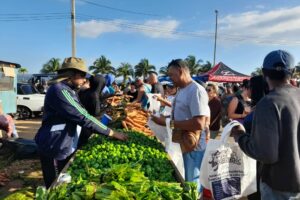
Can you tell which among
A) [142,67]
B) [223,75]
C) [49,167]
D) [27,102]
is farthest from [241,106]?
[142,67]

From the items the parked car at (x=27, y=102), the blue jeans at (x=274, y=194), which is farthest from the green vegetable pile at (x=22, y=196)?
the parked car at (x=27, y=102)

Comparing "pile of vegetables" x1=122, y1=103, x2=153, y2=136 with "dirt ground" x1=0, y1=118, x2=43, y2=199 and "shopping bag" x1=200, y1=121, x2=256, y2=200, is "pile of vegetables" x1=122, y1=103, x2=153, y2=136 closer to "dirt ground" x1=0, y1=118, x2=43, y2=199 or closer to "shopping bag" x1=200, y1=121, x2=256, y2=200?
"dirt ground" x1=0, y1=118, x2=43, y2=199

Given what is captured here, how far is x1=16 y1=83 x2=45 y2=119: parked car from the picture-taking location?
15766 millimetres

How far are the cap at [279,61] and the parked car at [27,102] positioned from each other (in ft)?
48.1

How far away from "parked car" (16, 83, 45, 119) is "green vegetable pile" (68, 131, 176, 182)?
13.0 metres

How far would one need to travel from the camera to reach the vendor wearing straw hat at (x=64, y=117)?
352 cm

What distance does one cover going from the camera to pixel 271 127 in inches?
88.5

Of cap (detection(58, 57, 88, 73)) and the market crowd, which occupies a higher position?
cap (detection(58, 57, 88, 73))

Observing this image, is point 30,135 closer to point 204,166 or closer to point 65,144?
point 65,144

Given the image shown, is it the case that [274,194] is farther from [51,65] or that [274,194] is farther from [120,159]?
[51,65]

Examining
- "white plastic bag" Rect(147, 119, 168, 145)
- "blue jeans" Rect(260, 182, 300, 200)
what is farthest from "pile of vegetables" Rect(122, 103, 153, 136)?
"blue jeans" Rect(260, 182, 300, 200)

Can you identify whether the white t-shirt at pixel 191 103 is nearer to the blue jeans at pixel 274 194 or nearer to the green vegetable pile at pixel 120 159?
the green vegetable pile at pixel 120 159

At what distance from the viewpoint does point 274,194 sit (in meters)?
2.46

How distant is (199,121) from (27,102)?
1396cm
